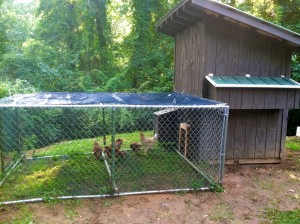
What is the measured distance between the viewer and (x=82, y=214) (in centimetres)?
400

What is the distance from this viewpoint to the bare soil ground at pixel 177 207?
3.92 metres

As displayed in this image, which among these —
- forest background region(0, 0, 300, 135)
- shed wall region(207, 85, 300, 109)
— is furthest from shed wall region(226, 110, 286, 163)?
forest background region(0, 0, 300, 135)

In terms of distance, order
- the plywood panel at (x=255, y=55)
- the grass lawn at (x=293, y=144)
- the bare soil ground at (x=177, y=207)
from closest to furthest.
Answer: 1. the bare soil ground at (x=177, y=207)
2. the plywood panel at (x=255, y=55)
3. the grass lawn at (x=293, y=144)

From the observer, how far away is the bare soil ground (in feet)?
12.9

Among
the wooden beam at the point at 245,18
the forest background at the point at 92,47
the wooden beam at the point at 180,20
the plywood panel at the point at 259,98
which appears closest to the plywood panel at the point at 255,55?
the wooden beam at the point at 245,18

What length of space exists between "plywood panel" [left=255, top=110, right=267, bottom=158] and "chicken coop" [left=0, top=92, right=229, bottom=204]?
990mm

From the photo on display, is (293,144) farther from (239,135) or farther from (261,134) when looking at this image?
(239,135)

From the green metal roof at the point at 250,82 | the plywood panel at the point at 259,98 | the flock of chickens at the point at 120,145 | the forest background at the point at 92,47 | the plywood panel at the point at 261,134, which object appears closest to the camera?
the green metal roof at the point at 250,82

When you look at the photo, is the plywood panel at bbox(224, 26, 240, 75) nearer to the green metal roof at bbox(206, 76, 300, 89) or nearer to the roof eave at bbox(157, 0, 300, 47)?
the green metal roof at bbox(206, 76, 300, 89)

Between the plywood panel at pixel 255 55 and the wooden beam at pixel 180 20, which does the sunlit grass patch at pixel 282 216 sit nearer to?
the plywood panel at pixel 255 55

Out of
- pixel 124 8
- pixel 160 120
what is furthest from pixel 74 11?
pixel 160 120

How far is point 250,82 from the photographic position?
5.62 metres

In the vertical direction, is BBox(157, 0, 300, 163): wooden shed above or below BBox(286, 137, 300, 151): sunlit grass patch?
above

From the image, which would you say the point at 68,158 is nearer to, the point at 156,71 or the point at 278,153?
the point at 278,153
